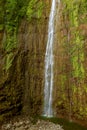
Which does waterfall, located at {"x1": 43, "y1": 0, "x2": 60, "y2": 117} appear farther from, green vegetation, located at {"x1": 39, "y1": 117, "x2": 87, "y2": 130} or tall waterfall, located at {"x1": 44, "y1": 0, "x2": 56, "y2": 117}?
green vegetation, located at {"x1": 39, "y1": 117, "x2": 87, "y2": 130}

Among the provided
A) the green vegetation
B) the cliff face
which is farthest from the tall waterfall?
the green vegetation

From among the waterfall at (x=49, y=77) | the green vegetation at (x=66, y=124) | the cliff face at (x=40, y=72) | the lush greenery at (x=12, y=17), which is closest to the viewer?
the green vegetation at (x=66, y=124)

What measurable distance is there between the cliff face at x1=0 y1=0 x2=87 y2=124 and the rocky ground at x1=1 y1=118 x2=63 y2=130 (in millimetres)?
673

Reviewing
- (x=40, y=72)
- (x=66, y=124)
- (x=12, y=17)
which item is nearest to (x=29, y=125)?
(x=66, y=124)

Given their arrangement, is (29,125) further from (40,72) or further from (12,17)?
(12,17)

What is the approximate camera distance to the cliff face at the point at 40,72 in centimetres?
1409

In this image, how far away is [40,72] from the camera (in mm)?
15391

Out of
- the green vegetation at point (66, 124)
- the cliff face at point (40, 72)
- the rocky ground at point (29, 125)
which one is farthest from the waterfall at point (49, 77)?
the rocky ground at point (29, 125)

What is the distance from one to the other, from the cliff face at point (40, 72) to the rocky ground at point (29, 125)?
2.21 feet

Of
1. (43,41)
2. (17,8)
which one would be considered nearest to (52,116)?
(43,41)

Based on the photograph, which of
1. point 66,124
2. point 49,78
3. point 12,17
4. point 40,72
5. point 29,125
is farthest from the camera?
point 40,72

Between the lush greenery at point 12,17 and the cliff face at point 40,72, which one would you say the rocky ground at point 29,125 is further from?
the lush greenery at point 12,17

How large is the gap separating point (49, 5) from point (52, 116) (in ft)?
23.1

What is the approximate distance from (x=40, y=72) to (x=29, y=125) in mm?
3386
